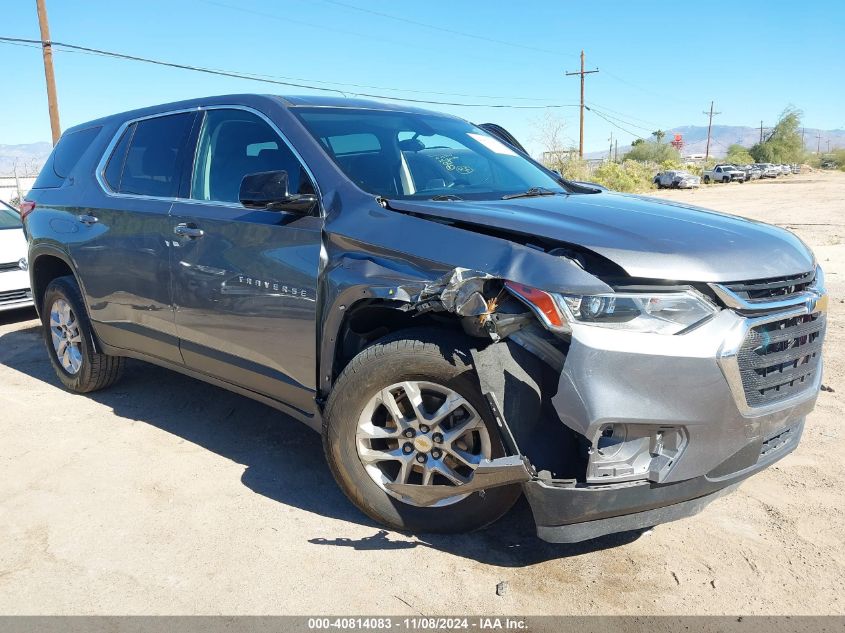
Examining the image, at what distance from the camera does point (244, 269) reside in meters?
3.60

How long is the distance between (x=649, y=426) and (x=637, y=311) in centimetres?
41

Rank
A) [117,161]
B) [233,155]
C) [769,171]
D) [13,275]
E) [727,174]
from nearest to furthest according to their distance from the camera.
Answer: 1. [233,155]
2. [117,161]
3. [13,275]
4. [727,174]
5. [769,171]

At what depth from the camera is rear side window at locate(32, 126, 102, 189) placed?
5.13 m

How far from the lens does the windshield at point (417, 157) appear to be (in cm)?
351

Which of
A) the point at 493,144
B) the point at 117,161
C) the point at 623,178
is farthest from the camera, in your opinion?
the point at 623,178

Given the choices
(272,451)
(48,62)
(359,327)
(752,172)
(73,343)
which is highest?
(48,62)

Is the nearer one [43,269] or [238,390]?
[238,390]

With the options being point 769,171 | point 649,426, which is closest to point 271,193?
point 649,426

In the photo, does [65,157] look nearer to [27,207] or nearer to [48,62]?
[27,207]

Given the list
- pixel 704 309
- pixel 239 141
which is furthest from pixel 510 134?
pixel 704 309

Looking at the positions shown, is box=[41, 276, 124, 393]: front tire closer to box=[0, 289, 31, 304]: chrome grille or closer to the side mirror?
the side mirror

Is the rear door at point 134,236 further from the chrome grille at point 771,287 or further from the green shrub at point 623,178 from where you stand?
the green shrub at point 623,178

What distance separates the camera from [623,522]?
8.70 feet

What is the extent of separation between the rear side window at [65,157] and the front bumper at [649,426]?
162 inches
